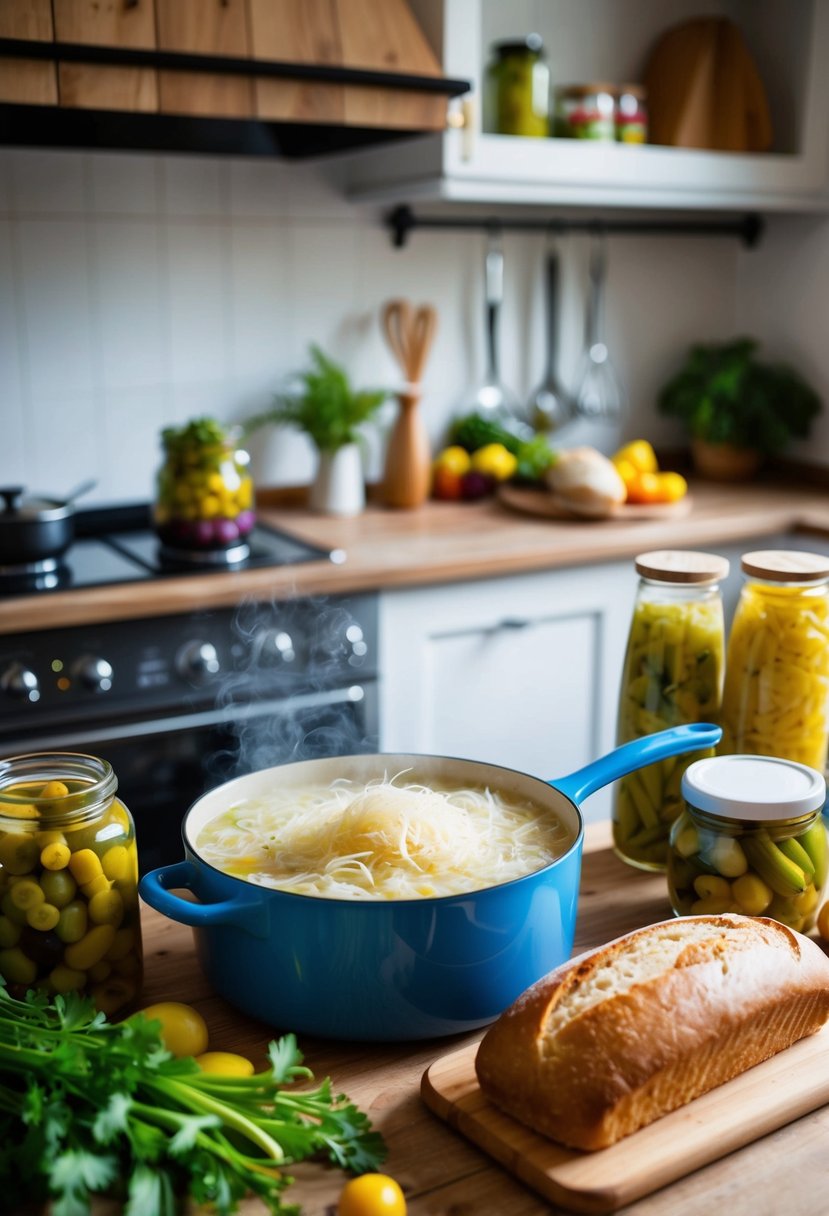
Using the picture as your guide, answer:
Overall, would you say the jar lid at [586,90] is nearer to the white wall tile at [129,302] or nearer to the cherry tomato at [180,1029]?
the white wall tile at [129,302]

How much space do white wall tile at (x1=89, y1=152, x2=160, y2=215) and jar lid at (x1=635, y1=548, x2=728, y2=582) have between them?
178cm

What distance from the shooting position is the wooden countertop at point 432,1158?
72 centimetres

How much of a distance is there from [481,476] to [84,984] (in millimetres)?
2115

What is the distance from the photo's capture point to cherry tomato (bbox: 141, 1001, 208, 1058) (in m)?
0.83

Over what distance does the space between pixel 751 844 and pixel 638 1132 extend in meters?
0.28

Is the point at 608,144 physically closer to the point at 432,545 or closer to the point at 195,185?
the point at 195,185

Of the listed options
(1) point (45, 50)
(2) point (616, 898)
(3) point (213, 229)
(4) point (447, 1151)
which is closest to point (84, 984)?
(4) point (447, 1151)

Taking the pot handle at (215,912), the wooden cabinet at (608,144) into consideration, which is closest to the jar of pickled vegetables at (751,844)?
the pot handle at (215,912)

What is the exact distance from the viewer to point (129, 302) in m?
2.61

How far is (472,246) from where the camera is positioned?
300cm

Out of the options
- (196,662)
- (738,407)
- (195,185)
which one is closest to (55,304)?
(195,185)

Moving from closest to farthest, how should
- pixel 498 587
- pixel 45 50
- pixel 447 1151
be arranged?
pixel 447 1151
pixel 45 50
pixel 498 587

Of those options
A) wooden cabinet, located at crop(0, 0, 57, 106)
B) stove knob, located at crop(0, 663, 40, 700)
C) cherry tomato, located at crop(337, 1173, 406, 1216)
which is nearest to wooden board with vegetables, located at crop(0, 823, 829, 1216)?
cherry tomato, located at crop(337, 1173, 406, 1216)

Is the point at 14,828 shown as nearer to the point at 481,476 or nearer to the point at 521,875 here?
the point at 521,875
